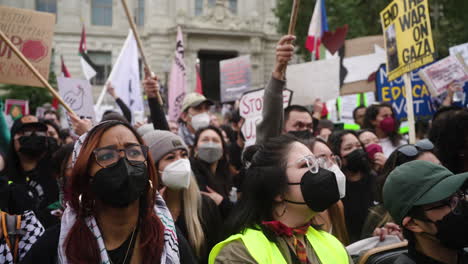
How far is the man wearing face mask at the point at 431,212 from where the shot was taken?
6.79 feet

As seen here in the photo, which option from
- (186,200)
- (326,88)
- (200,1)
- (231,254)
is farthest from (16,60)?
(200,1)

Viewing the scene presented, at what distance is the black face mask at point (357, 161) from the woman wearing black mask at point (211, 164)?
45.9 inches

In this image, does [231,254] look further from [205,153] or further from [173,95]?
[173,95]

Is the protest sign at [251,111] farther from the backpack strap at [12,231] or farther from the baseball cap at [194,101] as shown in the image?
the backpack strap at [12,231]

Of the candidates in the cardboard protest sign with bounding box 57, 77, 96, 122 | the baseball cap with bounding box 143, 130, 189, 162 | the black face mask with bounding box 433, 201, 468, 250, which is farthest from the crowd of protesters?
the cardboard protest sign with bounding box 57, 77, 96, 122

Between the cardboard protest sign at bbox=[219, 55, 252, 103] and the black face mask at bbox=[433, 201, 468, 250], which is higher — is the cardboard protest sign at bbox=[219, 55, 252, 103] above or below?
above

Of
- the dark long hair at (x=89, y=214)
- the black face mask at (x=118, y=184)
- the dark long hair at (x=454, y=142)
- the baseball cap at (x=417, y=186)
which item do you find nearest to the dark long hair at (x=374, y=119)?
the dark long hair at (x=454, y=142)

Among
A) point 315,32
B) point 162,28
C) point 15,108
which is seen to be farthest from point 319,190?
point 162,28

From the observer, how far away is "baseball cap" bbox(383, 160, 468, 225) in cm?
209

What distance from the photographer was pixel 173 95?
27.5 feet

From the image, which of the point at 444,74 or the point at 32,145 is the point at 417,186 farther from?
the point at 444,74

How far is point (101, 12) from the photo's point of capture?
102 feet

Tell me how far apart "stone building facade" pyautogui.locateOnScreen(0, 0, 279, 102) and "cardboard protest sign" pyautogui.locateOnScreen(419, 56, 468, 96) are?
23.8 meters

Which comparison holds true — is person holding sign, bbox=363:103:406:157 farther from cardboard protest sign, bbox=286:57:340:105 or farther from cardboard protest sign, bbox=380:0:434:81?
cardboard protest sign, bbox=286:57:340:105
